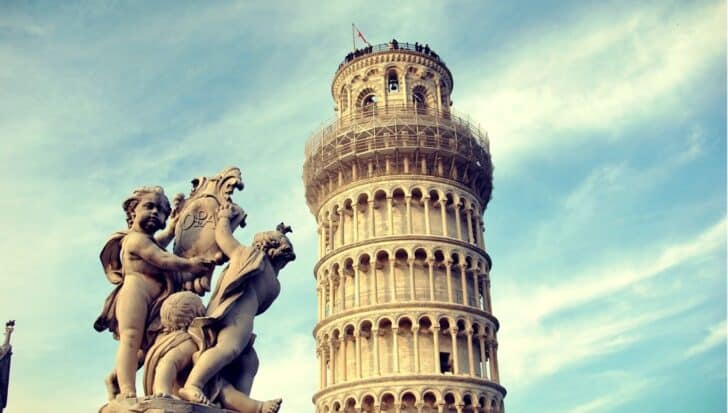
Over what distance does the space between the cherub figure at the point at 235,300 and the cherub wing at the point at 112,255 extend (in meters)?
0.93

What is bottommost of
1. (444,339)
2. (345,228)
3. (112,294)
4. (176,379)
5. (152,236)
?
(176,379)

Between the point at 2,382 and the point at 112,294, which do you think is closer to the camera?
the point at 112,294

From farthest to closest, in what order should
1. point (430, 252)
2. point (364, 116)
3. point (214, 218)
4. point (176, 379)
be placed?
point (364, 116) < point (430, 252) < point (214, 218) < point (176, 379)

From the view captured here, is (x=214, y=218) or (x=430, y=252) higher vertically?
(x=430, y=252)

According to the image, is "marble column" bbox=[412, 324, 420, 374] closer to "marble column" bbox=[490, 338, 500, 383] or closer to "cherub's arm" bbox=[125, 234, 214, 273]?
"marble column" bbox=[490, 338, 500, 383]

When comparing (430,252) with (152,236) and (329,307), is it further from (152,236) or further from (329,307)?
(152,236)

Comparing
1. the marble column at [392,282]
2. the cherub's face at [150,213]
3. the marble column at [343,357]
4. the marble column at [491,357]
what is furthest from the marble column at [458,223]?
the cherub's face at [150,213]

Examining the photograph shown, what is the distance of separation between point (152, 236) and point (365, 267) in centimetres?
3977

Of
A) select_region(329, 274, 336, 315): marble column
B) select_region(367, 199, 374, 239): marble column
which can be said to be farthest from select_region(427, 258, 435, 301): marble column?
select_region(329, 274, 336, 315): marble column

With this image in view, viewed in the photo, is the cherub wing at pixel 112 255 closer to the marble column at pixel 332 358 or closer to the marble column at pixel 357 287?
the marble column at pixel 357 287

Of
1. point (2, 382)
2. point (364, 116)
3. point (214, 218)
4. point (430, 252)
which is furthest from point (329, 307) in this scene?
point (214, 218)

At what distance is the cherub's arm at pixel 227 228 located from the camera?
24.6 feet

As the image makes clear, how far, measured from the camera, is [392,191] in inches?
1892

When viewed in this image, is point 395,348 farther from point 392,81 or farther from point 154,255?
point 154,255
